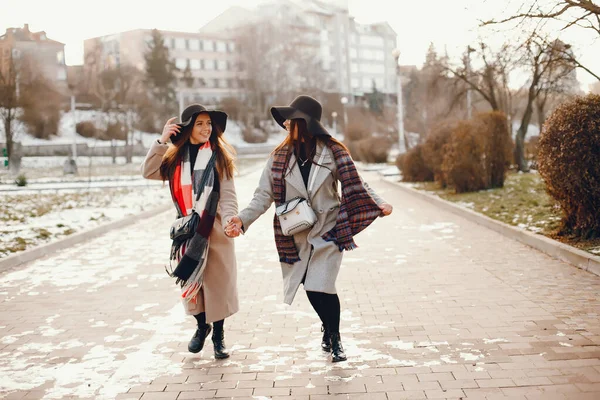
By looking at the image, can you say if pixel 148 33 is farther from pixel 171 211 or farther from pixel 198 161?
pixel 198 161

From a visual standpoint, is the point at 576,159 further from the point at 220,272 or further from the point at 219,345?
the point at 219,345

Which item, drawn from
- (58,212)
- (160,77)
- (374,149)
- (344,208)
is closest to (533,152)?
(344,208)

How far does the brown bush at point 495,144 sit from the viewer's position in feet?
64.0

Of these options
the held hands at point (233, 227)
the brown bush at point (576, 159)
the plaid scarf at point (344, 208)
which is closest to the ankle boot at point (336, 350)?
the plaid scarf at point (344, 208)

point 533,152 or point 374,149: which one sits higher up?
point 374,149

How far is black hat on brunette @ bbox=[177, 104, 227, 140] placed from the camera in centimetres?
523

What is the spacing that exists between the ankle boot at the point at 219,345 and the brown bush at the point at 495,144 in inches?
604

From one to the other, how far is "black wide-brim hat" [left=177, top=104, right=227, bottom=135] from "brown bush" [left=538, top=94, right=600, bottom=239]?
547cm

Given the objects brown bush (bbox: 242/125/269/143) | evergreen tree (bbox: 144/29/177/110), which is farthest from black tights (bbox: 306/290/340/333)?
evergreen tree (bbox: 144/29/177/110)

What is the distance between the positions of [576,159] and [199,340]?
5.91 meters

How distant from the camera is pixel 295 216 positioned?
4762mm

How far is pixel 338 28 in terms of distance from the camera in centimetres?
11425

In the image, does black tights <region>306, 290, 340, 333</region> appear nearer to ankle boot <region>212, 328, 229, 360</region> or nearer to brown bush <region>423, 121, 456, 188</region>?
ankle boot <region>212, 328, 229, 360</region>

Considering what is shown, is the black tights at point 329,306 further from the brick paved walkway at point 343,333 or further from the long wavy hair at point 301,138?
the long wavy hair at point 301,138
